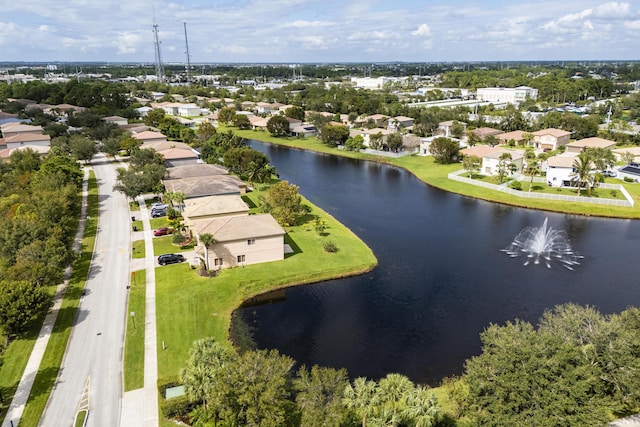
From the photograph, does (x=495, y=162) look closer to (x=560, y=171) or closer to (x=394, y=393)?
(x=560, y=171)

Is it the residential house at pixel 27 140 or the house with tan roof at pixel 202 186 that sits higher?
the residential house at pixel 27 140

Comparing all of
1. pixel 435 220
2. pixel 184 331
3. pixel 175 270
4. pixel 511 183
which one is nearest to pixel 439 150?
pixel 511 183

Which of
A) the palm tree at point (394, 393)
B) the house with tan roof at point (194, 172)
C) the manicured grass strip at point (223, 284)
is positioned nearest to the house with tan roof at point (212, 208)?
the manicured grass strip at point (223, 284)

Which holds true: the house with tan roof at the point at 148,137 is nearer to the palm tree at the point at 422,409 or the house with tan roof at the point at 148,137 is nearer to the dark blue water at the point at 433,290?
the dark blue water at the point at 433,290

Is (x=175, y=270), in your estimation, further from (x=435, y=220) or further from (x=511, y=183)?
(x=511, y=183)

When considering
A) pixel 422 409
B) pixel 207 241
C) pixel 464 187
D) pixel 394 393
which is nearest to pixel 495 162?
pixel 464 187

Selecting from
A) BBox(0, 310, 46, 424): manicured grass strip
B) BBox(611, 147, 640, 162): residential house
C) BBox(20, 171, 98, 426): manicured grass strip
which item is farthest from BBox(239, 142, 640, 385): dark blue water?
BBox(611, 147, 640, 162): residential house
